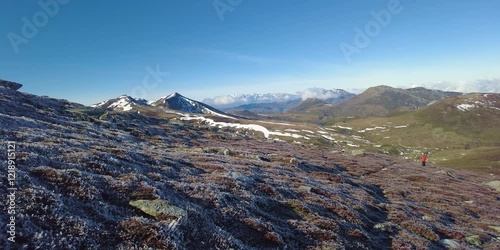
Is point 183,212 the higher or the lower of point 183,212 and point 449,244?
the higher

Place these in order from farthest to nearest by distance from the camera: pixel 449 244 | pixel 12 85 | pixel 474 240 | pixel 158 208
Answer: pixel 12 85 → pixel 474 240 → pixel 449 244 → pixel 158 208

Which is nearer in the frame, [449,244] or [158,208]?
[158,208]

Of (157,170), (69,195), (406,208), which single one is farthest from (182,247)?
(406,208)

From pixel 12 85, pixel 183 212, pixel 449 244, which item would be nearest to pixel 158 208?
pixel 183 212

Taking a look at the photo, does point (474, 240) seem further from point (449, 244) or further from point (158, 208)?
point (158, 208)

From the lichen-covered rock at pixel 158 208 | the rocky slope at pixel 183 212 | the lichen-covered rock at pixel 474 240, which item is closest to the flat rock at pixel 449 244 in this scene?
the rocky slope at pixel 183 212

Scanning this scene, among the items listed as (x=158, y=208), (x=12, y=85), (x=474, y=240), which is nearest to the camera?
(x=158, y=208)

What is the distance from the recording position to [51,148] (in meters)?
20.0

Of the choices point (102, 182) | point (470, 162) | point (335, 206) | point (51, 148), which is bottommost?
point (470, 162)

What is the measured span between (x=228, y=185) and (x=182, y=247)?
10296 millimetres

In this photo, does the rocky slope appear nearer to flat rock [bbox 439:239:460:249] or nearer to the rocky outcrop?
flat rock [bbox 439:239:460:249]

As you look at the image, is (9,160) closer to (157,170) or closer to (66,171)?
(66,171)

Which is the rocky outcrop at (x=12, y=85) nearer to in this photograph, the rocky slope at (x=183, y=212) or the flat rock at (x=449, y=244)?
the rocky slope at (x=183, y=212)

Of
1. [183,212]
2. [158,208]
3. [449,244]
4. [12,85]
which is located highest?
[12,85]
